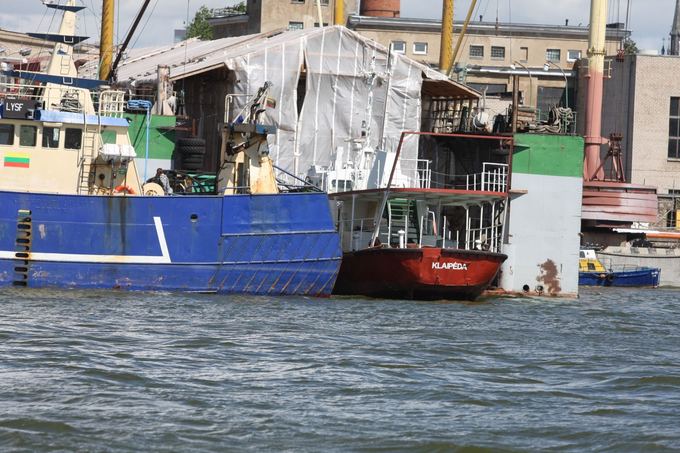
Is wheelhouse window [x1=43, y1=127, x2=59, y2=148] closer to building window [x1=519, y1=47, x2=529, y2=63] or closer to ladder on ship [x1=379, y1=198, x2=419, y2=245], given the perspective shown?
ladder on ship [x1=379, y1=198, x2=419, y2=245]

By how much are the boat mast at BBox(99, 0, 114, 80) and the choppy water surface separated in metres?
12.7

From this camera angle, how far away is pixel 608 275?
51000 mm

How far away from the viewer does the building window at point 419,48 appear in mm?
72500

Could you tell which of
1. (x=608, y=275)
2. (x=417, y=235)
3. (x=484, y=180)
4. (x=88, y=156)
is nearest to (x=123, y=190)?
(x=88, y=156)

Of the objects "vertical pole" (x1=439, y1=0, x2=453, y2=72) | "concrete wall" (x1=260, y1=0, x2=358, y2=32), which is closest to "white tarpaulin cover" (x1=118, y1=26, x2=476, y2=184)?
"vertical pole" (x1=439, y1=0, x2=453, y2=72)

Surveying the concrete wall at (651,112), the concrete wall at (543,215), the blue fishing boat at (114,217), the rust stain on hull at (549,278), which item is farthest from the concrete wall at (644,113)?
the blue fishing boat at (114,217)

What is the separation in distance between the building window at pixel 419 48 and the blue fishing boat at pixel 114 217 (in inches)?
→ 1639

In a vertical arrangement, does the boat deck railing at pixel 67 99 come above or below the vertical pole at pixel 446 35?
below

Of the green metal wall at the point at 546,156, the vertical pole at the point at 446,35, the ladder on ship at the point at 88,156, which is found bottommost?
the ladder on ship at the point at 88,156

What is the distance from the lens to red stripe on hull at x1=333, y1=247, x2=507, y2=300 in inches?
1266

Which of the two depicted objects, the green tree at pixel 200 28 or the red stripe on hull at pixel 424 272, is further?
the green tree at pixel 200 28

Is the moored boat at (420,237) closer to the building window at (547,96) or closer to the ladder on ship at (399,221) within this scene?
the ladder on ship at (399,221)

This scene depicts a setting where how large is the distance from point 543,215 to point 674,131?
28293 millimetres

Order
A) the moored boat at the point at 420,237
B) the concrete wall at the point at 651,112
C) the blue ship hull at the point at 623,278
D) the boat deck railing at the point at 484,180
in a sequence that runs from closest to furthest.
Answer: the moored boat at the point at 420,237, the boat deck railing at the point at 484,180, the blue ship hull at the point at 623,278, the concrete wall at the point at 651,112
